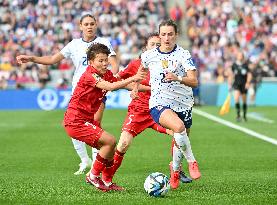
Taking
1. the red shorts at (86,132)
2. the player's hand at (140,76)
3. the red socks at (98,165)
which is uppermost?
the player's hand at (140,76)

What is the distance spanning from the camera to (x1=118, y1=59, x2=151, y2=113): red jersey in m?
12.5

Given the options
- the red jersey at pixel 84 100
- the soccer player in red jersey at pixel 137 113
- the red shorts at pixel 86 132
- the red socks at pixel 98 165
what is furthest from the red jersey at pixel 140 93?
the red socks at pixel 98 165

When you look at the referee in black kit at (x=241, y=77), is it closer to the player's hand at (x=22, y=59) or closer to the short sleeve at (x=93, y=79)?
the player's hand at (x=22, y=59)

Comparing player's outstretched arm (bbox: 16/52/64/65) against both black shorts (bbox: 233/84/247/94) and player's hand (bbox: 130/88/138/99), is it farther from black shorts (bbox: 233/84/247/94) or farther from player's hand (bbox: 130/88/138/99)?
black shorts (bbox: 233/84/247/94)

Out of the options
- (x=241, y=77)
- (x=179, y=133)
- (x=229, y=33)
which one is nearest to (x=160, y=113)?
(x=179, y=133)

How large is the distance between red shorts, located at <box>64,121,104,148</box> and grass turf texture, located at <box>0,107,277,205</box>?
67 centimetres

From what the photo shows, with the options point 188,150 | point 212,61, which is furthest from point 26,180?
point 212,61

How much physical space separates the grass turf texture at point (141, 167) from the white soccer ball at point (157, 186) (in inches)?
4.5

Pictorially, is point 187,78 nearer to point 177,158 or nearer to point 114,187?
point 177,158

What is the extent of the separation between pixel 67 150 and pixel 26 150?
87 cm

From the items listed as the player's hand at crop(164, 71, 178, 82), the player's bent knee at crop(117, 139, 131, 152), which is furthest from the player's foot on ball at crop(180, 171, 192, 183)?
the player's hand at crop(164, 71, 178, 82)

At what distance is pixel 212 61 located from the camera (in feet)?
127

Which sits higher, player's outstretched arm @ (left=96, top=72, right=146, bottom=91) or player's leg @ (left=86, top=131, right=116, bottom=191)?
player's outstretched arm @ (left=96, top=72, right=146, bottom=91)

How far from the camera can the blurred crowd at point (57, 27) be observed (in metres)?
36.6
